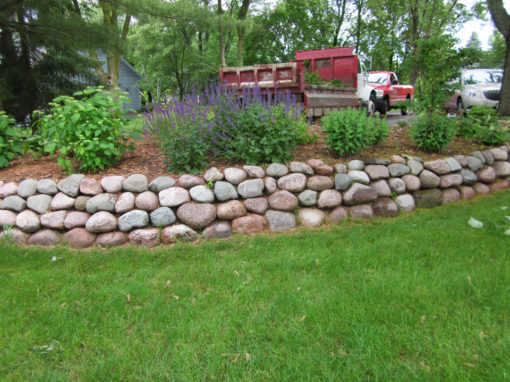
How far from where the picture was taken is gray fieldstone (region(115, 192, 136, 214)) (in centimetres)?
382

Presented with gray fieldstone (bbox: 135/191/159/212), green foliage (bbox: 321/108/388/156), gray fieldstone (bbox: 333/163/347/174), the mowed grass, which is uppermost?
green foliage (bbox: 321/108/388/156)

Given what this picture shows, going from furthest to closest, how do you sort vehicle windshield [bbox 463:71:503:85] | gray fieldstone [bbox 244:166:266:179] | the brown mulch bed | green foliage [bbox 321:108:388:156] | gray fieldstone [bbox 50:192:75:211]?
vehicle windshield [bbox 463:71:503:85], green foliage [bbox 321:108:388:156], the brown mulch bed, gray fieldstone [bbox 244:166:266:179], gray fieldstone [bbox 50:192:75:211]

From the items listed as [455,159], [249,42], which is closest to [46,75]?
[455,159]

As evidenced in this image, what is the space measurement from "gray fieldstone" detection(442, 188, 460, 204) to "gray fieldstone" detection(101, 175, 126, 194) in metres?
4.13

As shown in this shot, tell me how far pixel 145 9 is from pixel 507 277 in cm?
588

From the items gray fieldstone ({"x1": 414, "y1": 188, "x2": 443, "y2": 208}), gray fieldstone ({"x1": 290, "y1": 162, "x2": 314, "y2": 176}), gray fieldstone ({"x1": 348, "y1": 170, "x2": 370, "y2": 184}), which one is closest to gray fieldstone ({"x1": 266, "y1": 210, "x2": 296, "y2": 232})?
gray fieldstone ({"x1": 290, "y1": 162, "x2": 314, "y2": 176})

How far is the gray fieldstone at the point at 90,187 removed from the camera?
3.92 m

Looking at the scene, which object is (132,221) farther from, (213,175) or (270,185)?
(270,185)

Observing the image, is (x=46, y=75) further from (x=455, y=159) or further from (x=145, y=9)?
(x=455, y=159)

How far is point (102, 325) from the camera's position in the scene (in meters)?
2.41

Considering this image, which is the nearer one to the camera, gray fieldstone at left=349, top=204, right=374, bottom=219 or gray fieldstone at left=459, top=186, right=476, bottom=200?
gray fieldstone at left=349, top=204, right=374, bottom=219

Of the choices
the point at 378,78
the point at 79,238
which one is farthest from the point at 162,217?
the point at 378,78

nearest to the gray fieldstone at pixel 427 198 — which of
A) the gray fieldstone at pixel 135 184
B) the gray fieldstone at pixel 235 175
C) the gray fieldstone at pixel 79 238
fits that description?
the gray fieldstone at pixel 235 175

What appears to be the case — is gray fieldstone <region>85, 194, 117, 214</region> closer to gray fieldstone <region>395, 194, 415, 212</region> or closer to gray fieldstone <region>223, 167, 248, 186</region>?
gray fieldstone <region>223, 167, 248, 186</region>
